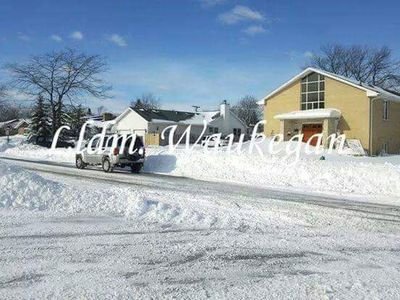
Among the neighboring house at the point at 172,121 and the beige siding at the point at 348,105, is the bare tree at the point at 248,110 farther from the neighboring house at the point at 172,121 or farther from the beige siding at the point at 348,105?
the beige siding at the point at 348,105

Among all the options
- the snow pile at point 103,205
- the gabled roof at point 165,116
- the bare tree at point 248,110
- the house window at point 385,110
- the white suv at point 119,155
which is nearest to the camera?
the snow pile at point 103,205

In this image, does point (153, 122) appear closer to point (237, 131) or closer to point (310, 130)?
point (237, 131)

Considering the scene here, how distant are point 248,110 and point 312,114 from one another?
285 ft

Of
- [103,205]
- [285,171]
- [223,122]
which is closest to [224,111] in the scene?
[223,122]

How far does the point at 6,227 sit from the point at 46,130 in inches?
2425

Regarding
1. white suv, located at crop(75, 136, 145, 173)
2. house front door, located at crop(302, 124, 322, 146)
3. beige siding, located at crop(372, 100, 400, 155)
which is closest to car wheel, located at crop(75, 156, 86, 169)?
white suv, located at crop(75, 136, 145, 173)

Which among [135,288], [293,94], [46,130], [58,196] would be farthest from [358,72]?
[135,288]

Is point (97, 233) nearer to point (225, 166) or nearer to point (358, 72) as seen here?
point (225, 166)

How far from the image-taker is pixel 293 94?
43094mm

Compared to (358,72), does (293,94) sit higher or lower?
lower

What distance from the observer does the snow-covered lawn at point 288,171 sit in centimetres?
2006

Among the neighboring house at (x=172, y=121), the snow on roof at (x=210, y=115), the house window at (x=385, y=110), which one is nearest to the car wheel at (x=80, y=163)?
the house window at (x=385, y=110)

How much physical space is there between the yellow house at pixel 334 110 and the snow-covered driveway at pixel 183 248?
26385 mm

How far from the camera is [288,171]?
2345 cm
